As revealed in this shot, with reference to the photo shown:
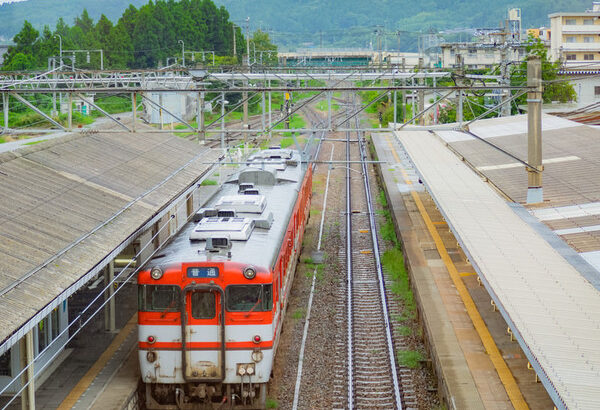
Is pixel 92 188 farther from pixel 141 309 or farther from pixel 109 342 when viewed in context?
pixel 141 309

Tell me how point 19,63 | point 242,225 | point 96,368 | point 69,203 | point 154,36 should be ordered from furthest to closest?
point 154,36 < point 19,63 < point 69,203 < point 96,368 < point 242,225

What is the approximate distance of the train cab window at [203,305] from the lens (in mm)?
10562

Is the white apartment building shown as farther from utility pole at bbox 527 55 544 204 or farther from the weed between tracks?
utility pole at bbox 527 55 544 204

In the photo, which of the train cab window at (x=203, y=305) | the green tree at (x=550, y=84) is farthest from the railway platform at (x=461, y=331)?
the green tree at (x=550, y=84)

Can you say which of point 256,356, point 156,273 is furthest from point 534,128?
point 156,273

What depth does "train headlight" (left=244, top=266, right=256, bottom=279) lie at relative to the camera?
10.4m

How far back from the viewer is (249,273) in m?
10.5

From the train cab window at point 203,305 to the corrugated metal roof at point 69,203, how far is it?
4.64ft

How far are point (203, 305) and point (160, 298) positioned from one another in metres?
0.56

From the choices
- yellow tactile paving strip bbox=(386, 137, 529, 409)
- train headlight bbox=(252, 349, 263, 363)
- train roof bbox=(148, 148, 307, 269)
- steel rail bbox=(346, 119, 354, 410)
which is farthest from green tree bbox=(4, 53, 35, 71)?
train headlight bbox=(252, 349, 263, 363)

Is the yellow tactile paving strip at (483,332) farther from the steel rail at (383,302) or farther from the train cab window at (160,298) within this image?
the train cab window at (160,298)

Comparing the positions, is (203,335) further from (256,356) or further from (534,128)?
(534,128)

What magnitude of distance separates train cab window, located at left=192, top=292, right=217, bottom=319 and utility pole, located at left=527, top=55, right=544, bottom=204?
9.23 m

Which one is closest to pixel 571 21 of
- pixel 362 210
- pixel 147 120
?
pixel 147 120
